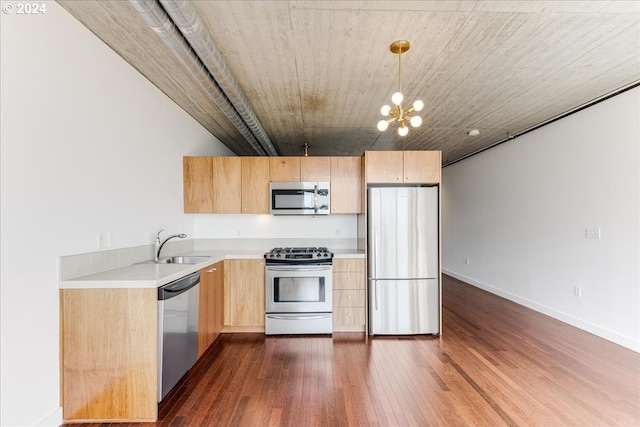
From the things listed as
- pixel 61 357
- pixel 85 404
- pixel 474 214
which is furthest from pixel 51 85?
pixel 474 214

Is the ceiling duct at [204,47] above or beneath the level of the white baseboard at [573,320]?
above

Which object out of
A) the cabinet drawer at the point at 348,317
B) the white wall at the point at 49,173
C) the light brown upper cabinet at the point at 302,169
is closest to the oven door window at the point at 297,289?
the cabinet drawer at the point at 348,317

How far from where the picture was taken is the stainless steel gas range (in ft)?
12.1

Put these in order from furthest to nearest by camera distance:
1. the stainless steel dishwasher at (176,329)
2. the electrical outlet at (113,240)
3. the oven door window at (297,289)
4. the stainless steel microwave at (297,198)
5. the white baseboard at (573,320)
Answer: the stainless steel microwave at (297,198)
the oven door window at (297,289)
the white baseboard at (573,320)
the electrical outlet at (113,240)
the stainless steel dishwasher at (176,329)

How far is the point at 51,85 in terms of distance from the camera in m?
1.97

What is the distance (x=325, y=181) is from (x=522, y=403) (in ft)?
9.68

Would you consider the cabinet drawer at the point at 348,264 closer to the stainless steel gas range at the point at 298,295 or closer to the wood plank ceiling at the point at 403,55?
the stainless steel gas range at the point at 298,295

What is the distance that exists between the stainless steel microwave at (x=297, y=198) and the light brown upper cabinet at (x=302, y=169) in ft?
0.32

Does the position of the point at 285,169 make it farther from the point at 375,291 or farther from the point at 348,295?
the point at 375,291

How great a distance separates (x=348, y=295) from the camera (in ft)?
12.4

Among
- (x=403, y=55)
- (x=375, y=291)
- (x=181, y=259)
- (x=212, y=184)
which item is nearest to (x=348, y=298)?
(x=375, y=291)

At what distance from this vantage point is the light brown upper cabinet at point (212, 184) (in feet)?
13.1

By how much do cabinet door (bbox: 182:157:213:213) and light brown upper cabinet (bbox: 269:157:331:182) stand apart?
0.84 metres

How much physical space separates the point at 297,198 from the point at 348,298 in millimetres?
1416
